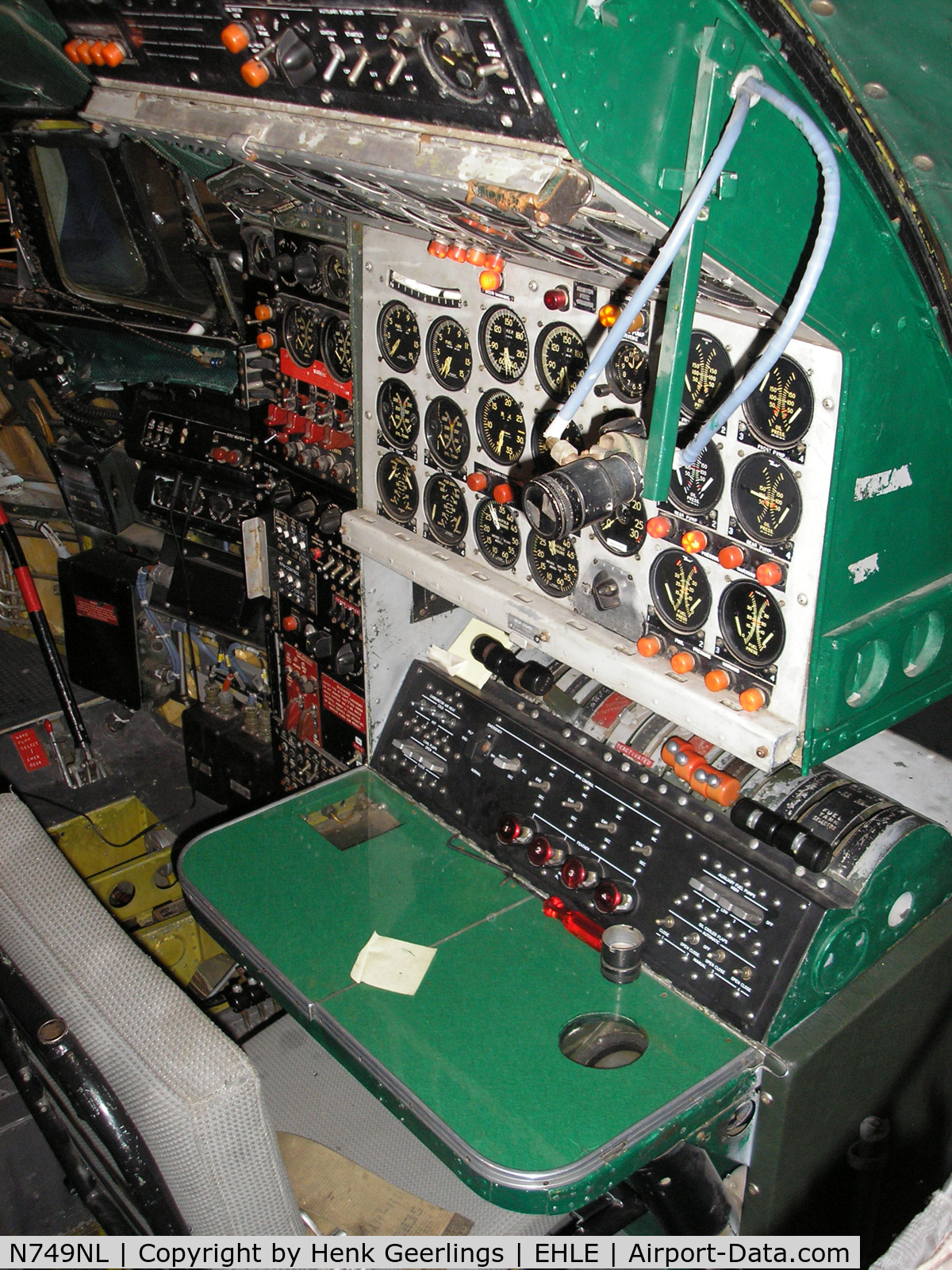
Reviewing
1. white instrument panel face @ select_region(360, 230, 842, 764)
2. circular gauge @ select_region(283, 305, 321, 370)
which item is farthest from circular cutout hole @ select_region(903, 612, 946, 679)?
circular gauge @ select_region(283, 305, 321, 370)

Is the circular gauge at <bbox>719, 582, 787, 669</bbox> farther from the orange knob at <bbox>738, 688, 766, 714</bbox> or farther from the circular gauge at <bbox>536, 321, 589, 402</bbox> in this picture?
the circular gauge at <bbox>536, 321, 589, 402</bbox>

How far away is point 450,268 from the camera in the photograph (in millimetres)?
2441

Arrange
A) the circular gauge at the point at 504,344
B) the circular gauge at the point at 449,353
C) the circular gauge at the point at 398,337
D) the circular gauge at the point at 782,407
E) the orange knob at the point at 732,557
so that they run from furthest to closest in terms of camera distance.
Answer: the circular gauge at the point at 398,337, the circular gauge at the point at 449,353, the circular gauge at the point at 504,344, the orange knob at the point at 732,557, the circular gauge at the point at 782,407

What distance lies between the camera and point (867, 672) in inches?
80.7

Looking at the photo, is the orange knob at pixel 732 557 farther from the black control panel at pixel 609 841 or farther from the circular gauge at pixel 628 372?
the black control panel at pixel 609 841

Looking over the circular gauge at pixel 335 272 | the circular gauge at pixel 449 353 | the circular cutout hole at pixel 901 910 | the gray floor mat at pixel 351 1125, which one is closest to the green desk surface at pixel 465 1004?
the gray floor mat at pixel 351 1125

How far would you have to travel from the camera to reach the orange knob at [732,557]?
200 cm

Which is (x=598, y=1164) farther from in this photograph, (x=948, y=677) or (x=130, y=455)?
(x=130, y=455)

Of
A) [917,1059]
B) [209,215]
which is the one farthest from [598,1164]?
[209,215]

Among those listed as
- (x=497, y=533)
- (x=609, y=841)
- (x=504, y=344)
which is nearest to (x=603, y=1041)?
(x=609, y=841)

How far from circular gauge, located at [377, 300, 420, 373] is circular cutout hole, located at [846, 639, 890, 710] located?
1347 millimetres

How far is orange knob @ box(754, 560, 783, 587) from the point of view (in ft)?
6.35

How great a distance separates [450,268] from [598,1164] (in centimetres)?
201

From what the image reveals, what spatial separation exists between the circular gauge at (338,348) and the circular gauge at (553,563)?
802mm
